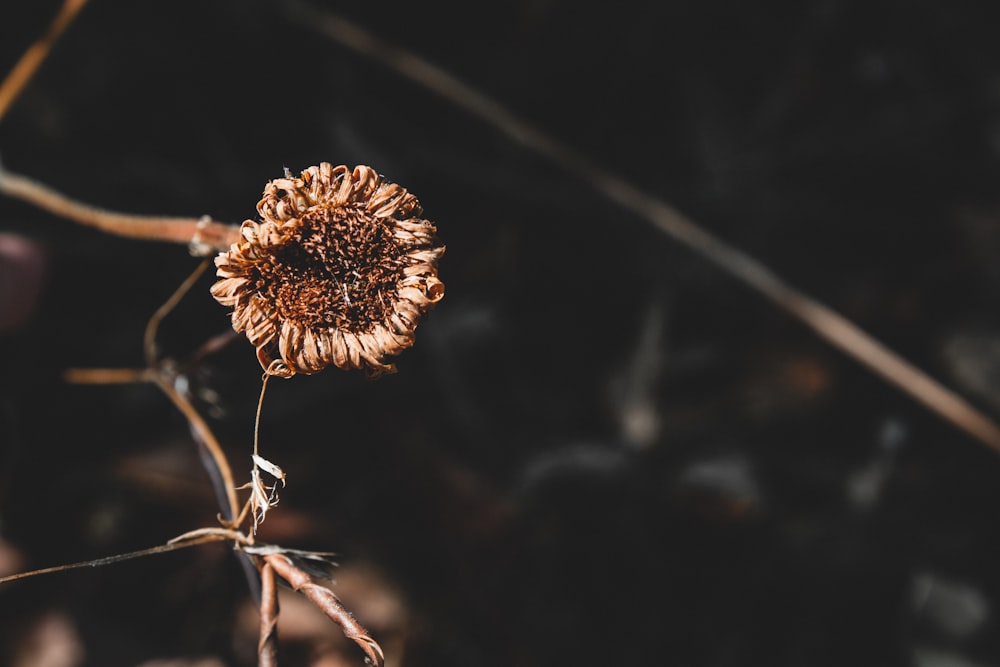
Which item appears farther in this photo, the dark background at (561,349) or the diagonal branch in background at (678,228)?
the diagonal branch in background at (678,228)

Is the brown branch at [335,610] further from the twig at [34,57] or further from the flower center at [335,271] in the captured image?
the twig at [34,57]

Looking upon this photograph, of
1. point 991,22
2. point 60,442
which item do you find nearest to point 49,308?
point 60,442

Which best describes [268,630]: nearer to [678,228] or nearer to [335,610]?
[335,610]

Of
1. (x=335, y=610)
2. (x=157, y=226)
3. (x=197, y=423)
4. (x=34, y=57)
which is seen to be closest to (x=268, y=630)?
(x=335, y=610)

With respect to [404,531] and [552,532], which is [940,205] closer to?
[552,532]

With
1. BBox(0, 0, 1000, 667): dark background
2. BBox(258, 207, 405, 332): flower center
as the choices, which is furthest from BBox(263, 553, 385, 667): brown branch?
BBox(0, 0, 1000, 667): dark background

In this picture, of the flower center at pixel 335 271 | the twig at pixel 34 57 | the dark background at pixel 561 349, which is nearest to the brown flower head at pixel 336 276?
the flower center at pixel 335 271
